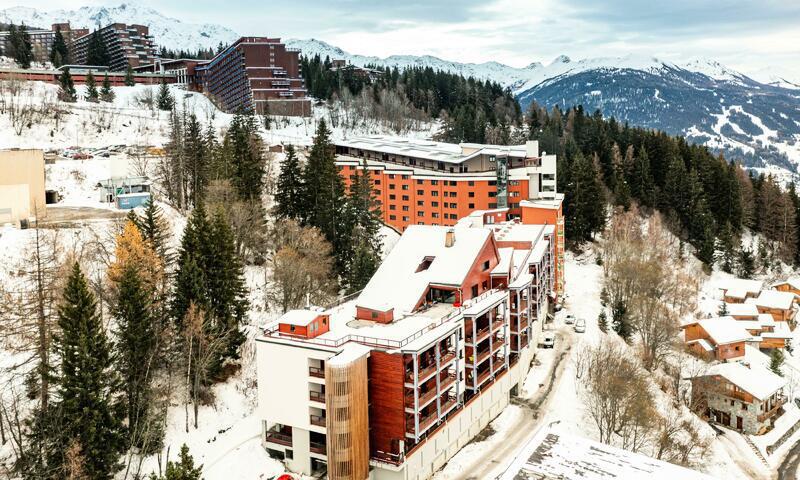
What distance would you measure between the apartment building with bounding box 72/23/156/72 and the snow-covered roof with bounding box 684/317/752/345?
450ft

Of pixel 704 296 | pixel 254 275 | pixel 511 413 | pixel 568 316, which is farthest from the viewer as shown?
pixel 704 296

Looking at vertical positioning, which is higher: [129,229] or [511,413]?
[129,229]

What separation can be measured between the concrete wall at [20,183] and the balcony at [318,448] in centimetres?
3386

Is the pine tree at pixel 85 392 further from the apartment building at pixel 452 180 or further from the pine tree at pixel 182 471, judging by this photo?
the apartment building at pixel 452 180

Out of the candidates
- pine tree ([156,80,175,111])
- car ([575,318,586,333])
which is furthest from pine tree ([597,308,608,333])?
pine tree ([156,80,175,111])

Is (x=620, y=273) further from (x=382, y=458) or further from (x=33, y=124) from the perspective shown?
(x=33, y=124)

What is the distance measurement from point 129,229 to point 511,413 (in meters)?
28.9

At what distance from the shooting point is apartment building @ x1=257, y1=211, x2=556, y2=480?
34.4 m

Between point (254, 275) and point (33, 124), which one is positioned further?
point (33, 124)

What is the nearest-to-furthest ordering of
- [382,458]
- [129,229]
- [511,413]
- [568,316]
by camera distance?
[382,458] < [129,229] < [511,413] < [568,316]

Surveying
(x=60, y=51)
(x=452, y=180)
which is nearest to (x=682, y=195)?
(x=452, y=180)

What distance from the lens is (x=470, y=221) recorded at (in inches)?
2346

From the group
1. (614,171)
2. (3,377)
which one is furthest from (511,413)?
(614,171)

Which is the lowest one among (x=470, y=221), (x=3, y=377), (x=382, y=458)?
(x=382, y=458)
